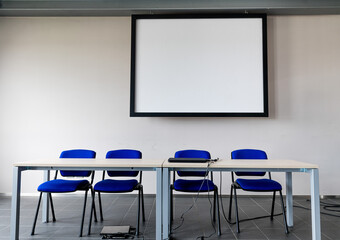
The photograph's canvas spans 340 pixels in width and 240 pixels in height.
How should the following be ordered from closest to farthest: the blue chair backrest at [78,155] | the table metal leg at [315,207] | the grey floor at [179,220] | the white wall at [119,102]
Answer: the table metal leg at [315,207] < the grey floor at [179,220] < the blue chair backrest at [78,155] < the white wall at [119,102]

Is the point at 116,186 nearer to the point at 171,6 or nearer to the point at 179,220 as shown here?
the point at 179,220

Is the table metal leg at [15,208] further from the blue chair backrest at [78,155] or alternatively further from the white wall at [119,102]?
the white wall at [119,102]

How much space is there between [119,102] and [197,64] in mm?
1457

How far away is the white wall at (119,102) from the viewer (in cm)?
395

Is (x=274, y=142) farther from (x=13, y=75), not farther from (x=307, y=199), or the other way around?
(x=13, y=75)

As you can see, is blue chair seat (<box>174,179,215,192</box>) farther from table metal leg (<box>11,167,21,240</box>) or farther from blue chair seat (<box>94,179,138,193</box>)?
table metal leg (<box>11,167,21,240</box>)

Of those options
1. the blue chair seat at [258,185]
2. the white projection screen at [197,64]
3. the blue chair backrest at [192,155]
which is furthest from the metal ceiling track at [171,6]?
the blue chair seat at [258,185]

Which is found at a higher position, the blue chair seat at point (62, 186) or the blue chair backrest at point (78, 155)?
the blue chair backrest at point (78, 155)

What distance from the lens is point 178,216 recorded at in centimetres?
301

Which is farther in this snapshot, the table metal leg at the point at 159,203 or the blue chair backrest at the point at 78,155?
the blue chair backrest at the point at 78,155

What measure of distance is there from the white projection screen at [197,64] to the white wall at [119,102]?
0.30 meters

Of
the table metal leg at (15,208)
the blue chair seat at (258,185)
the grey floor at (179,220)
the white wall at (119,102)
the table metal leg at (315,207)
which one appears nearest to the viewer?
the table metal leg at (315,207)

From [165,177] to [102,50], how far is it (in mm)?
2843

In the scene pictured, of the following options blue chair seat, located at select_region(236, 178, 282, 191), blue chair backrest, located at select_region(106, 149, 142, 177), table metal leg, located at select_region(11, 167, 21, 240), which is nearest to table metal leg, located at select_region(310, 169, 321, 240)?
blue chair seat, located at select_region(236, 178, 282, 191)
